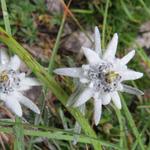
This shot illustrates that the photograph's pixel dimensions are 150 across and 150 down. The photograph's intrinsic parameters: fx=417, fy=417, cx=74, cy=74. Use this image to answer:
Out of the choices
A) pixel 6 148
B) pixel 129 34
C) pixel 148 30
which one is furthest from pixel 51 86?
pixel 148 30

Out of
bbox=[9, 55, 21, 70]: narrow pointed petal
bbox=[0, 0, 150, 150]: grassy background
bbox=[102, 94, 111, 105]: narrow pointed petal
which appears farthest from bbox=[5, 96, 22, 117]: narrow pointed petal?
bbox=[0, 0, 150, 150]: grassy background

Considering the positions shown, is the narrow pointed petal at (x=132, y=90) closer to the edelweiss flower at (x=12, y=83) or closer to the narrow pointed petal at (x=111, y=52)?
the narrow pointed petal at (x=111, y=52)

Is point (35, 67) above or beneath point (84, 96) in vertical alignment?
above

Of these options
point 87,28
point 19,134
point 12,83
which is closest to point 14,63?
point 12,83

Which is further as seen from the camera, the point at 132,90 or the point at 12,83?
the point at 132,90

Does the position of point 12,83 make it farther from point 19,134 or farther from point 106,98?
point 106,98

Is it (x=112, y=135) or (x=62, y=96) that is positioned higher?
(x=62, y=96)

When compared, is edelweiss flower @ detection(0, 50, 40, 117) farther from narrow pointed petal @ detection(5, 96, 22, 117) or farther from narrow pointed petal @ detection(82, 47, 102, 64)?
narrow pointed petal @ detection(82, 47, 102, 64)

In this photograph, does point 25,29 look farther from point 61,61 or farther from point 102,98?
point 102,98
